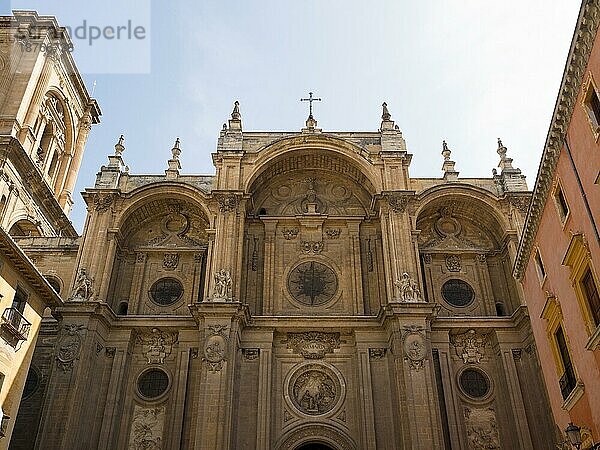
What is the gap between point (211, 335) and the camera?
76.4 feet

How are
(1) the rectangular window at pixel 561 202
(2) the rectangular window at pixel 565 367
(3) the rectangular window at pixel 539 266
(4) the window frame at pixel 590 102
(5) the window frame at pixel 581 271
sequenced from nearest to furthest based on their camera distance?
1. (4) the window frame at pixel 590 102
2. (5) the window frame at pixel 581 271
3. (1) the rectangular window at pixel 561 202
4. (2) the rectangular window at pixel 565 367
5. (3) the rectangular window at pixel 539 266

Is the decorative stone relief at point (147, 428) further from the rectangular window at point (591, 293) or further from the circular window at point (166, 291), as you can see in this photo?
the rectangular window at point (591, 293)

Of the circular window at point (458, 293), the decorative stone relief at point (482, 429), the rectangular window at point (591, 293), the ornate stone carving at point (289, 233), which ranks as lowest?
the decorative stone relief at point (482, 429)

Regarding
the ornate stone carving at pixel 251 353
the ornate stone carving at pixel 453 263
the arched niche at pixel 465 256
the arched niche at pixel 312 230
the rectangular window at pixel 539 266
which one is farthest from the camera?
the ornate stone carving at pixel 453 263

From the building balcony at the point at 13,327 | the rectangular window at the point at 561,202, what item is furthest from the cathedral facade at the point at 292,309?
the rectangular window at the point at 561,202

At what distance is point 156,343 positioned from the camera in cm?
2538

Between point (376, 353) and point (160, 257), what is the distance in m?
11.8

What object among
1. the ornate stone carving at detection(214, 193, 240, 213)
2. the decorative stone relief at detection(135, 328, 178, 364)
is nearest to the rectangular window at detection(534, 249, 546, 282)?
the ornate stone carving at detection(214, 193, 240, 213)

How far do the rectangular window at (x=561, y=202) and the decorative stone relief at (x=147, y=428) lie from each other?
58.1ft

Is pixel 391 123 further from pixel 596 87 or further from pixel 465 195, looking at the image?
pixel 596 87

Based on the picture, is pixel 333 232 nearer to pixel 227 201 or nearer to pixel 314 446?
pixel 227 201

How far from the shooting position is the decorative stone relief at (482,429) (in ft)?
75.8

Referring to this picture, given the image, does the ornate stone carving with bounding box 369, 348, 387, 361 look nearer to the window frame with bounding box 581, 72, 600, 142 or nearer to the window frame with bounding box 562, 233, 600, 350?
the window frame with bounding box 562, 233, 600, 350

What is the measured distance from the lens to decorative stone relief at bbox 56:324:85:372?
2277 cm
